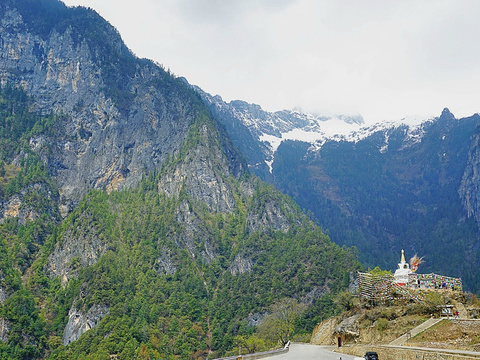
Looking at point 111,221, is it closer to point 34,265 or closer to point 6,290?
point 34,265

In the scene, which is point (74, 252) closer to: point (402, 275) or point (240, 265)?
point (240, 265)

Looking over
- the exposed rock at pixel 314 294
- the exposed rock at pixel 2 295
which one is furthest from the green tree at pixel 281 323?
the exposed rock at pixel 2 295

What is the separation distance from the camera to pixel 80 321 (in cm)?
15838

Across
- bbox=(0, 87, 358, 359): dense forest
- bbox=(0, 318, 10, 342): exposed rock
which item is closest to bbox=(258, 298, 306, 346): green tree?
bbox=(0, 87, 358, 359): dense forest

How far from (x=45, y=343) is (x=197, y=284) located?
5025cm

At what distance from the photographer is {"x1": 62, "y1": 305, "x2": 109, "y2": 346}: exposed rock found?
156000mm

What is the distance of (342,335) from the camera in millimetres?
71562

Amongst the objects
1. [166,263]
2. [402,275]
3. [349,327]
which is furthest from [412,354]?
[166,263]

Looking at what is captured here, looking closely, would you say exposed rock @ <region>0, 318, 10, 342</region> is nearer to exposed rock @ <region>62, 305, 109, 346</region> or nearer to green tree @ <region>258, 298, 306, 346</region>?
exposed rock @ <region>62, 305, 109, 346</region>

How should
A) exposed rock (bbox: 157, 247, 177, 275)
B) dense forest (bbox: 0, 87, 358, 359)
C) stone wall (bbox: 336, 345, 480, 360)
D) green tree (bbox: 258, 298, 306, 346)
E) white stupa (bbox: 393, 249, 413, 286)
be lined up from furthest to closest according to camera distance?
exposed rock (bbox: 157, 247, 177, 275) → dense forest (bbox: 0, 87, 358, 359) → green tree (bbox: 258, 298, 306, 346) → white stupa (bbox: 393, 249, 413, 286) → stone wall (bbox: 336, 345, 480, 360)

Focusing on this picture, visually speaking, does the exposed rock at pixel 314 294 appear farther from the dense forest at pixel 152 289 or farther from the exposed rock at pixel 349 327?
the exposed rock at pixel 349 327

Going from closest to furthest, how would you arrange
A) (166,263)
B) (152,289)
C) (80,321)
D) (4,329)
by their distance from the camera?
(4,329), (80,321), (152,289), (166,263)

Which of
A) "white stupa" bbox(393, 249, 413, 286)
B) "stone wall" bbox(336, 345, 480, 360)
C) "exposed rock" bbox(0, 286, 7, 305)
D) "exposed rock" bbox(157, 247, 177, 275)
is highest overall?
"exposed rock" bbox(157, 247, 177, 275)

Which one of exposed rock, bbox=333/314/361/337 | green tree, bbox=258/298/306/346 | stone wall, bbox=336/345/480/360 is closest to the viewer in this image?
stone wall, bbox=336/345/480/360
